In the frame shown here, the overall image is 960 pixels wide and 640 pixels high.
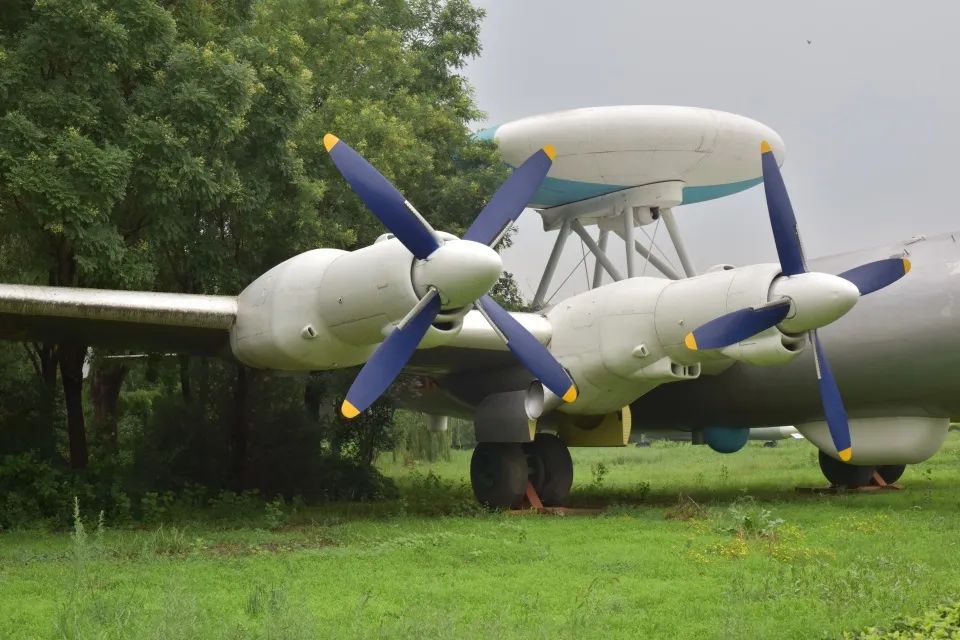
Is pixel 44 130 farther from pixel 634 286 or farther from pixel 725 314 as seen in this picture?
pixel 725 314

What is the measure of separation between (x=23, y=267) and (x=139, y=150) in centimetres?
450

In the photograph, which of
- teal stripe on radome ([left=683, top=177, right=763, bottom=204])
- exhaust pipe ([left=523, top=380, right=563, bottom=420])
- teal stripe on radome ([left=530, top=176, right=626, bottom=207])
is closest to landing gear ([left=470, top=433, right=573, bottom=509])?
exhaust pipe ([left=523, top=380, right=563, bottom=420])

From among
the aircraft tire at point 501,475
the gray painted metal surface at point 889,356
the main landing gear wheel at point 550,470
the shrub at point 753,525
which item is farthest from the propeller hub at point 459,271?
the gray painted metal surface at point 889,356

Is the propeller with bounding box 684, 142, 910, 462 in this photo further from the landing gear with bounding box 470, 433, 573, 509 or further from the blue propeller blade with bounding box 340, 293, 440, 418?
the landing gear with bounding box 470, 433, 573, 509

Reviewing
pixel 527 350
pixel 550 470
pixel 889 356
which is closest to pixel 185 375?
pixel 550 470

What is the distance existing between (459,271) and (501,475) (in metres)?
5.16

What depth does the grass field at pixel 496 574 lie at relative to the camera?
6492 millimetres

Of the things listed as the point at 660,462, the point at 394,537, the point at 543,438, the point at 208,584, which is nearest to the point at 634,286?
the point at 543,438

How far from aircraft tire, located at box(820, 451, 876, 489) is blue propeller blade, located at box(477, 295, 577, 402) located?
7416mm

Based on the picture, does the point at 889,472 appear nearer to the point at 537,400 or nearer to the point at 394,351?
the point at 537,400

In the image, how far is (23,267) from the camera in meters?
16.5

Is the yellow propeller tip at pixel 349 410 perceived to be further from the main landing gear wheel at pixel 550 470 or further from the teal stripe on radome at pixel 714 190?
the teal stripe on radome at pixel 714 190

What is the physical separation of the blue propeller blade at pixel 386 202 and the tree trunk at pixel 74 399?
276 inches

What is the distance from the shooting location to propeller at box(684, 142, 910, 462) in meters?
11.5
